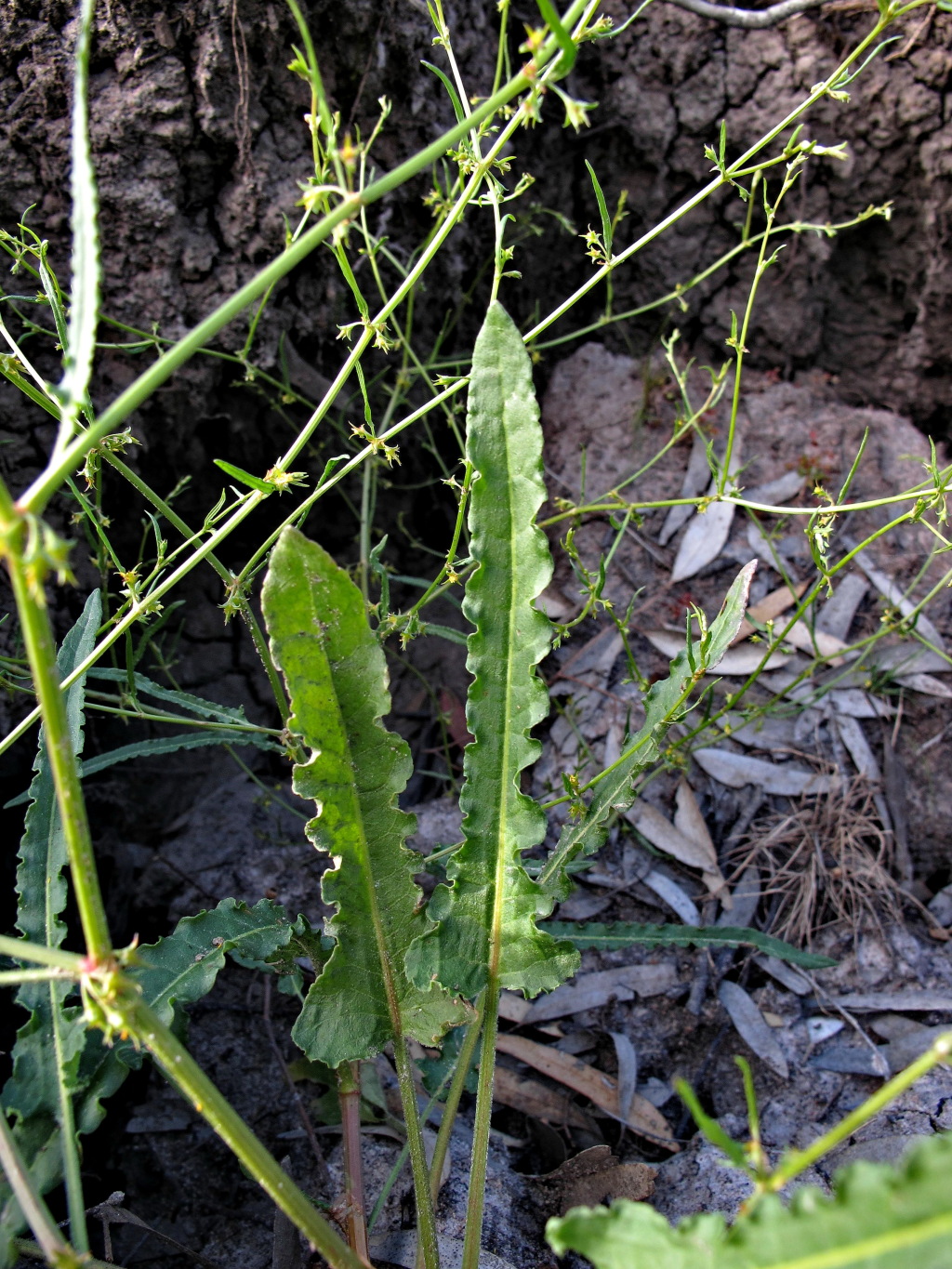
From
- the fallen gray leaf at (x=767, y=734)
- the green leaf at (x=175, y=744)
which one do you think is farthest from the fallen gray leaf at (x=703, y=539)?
the green leaf at (x=175, y=744)

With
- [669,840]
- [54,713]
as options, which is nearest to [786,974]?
[669,840]

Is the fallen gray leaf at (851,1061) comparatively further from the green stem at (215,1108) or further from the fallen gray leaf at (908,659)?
the green stem at (215,1108)

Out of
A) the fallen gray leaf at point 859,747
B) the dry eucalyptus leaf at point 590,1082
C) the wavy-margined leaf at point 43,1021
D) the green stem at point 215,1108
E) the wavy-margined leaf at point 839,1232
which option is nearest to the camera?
the wavy-margined leaf at point 839,1232

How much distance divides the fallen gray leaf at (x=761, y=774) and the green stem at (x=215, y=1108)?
140cm

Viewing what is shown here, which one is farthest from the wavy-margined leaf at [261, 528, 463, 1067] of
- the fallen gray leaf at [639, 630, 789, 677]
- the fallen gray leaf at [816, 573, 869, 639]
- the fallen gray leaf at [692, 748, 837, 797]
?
the fallen gray leaf at [816, 573, 869, 639]

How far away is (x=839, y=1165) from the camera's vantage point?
154 centimetres

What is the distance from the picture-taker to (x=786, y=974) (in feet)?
6.48

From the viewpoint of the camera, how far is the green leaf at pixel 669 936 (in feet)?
5.76

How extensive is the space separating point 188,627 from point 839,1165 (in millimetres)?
1942

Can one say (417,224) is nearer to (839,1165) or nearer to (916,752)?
(916,752)

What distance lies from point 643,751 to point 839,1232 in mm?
735

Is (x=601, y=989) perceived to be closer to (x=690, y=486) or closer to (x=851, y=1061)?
(x=851, y=1061)

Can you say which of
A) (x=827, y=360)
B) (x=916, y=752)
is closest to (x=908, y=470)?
(x=827, y=360)

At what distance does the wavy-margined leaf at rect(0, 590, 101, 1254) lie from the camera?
1231 mm
